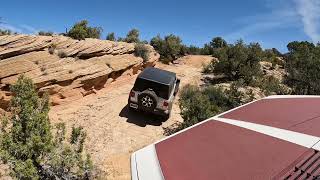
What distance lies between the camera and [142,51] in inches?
1017

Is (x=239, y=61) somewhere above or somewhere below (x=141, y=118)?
above

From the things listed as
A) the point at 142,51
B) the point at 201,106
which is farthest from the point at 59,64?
the point at 142,51

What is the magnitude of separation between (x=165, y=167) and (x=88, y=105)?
50.1 ft

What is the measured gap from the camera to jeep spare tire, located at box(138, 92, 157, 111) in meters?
15.3

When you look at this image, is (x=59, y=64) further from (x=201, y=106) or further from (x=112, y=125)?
(x=201, y=106)

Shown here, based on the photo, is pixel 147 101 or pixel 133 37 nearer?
pixel 147 101

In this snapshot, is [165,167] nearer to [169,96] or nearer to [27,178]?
[27,178]

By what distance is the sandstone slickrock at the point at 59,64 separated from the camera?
1695 centimetres

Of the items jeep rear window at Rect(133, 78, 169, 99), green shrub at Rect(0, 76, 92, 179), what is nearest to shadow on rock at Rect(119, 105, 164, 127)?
jeep rear window at Rect(133, 78, 169, 99)

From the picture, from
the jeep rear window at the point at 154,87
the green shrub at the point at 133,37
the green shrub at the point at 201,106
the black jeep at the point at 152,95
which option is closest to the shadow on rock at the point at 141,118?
the black jeep at the point at 152,95

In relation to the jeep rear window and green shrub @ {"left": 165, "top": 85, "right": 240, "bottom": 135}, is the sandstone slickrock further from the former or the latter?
green shrub @ {"left": 165, "top": 85, "right": 240, "bottom": 135}

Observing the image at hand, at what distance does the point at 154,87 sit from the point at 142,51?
34.9 ft

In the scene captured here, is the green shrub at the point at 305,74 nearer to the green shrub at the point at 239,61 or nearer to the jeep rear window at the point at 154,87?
the green shrub at the point at 239,61

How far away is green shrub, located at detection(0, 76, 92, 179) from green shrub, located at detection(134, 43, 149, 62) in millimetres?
15303
